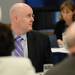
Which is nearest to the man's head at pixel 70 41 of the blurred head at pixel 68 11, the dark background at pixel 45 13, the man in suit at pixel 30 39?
the man in suit at pixel 30 39

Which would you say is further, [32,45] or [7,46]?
[32,45]

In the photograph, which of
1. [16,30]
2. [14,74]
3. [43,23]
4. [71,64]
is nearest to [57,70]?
[71,64]

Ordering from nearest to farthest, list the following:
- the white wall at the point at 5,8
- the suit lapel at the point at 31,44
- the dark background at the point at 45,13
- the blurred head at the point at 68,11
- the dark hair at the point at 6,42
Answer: the dark hair at the point at 6,42
the suit lapel at the point at 31,44
the blurred head at the point at 68,11
the dark background at the point at 45,13
the white wall at the point at 5,8

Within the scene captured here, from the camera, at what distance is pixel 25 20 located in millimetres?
4188

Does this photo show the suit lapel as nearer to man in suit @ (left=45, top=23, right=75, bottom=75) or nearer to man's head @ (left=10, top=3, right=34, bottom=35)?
man's head @ (left=10, top=3, right=34, bottom=35)

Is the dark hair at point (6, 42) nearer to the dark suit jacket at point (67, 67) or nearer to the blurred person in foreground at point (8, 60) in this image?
the blurred person in foreground at point (8, 60)

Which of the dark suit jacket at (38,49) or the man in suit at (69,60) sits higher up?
the man in suit at (69,60)

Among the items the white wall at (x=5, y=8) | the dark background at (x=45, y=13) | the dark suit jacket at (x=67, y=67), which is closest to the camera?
the dark suit jacket at (x=67, y=67)

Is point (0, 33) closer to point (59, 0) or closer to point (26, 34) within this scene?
point (26, 34)

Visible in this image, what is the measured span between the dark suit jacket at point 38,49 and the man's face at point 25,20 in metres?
0.09

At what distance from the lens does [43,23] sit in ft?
22.8

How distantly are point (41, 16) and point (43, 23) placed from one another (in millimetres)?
157

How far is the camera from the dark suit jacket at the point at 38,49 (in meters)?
3.96

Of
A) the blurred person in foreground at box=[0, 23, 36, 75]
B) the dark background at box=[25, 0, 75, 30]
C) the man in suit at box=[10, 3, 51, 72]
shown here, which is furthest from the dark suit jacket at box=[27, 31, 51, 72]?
the dark background at box=[25, 0, 75, 30]
